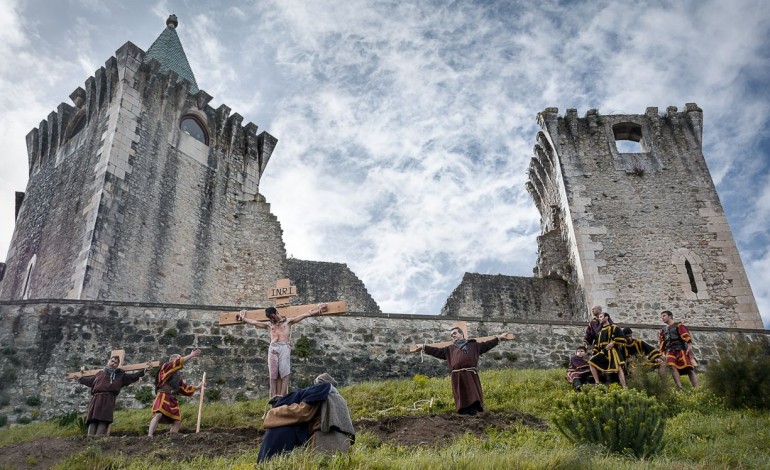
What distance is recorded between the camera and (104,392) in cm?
953

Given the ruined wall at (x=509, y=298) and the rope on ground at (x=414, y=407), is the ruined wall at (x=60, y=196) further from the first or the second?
the ruined wall at (x=509, y=298)

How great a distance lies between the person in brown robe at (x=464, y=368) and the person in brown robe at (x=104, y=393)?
171 inches

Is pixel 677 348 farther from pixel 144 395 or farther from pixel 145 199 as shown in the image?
pixel 145 199

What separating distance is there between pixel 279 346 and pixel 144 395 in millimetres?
4153

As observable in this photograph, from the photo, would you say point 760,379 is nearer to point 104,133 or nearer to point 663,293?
point 663,293

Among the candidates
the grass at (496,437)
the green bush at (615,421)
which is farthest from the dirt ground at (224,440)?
the green bush at (615,421)

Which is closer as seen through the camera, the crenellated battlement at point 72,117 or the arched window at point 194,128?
the crenellated battlement at point 72,117

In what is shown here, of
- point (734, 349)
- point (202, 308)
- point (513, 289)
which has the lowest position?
point (734, 349)

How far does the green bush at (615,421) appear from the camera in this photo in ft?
22.0

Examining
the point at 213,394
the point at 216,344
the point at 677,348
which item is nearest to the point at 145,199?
the point at 216,344

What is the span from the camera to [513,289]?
21922 mm

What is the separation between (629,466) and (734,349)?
15.9 feet

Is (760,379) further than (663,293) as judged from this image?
Result: No

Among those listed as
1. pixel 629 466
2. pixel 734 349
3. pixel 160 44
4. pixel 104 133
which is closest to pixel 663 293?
pixel 734 349
